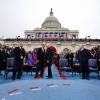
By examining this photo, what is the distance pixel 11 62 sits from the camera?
13.7m

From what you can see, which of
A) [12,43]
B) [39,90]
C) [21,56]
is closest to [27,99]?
[39,90]

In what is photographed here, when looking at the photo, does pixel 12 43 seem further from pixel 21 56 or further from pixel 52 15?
pixel 21 56

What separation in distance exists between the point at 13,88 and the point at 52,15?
9066 centimetres

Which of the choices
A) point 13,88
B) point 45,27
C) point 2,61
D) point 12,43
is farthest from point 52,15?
point 13,88

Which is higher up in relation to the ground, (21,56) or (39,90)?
(21,56)

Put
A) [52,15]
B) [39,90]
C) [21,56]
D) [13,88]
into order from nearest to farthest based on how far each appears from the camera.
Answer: [39,90] → [13,88] → [21,56] → [52,15]

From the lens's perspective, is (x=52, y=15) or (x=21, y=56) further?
(x=52, y=15)

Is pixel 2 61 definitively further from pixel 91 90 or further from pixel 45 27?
pixel 45 27

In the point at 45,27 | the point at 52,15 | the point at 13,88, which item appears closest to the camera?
the point at 13,88

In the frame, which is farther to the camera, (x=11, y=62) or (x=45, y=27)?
(x=45, y=27)

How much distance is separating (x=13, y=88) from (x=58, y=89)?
5.15ft

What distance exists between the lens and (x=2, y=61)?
608 inches

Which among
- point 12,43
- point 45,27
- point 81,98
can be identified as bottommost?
point 81,98

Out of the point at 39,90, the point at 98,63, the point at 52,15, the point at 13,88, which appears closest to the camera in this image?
the point at 39,90
